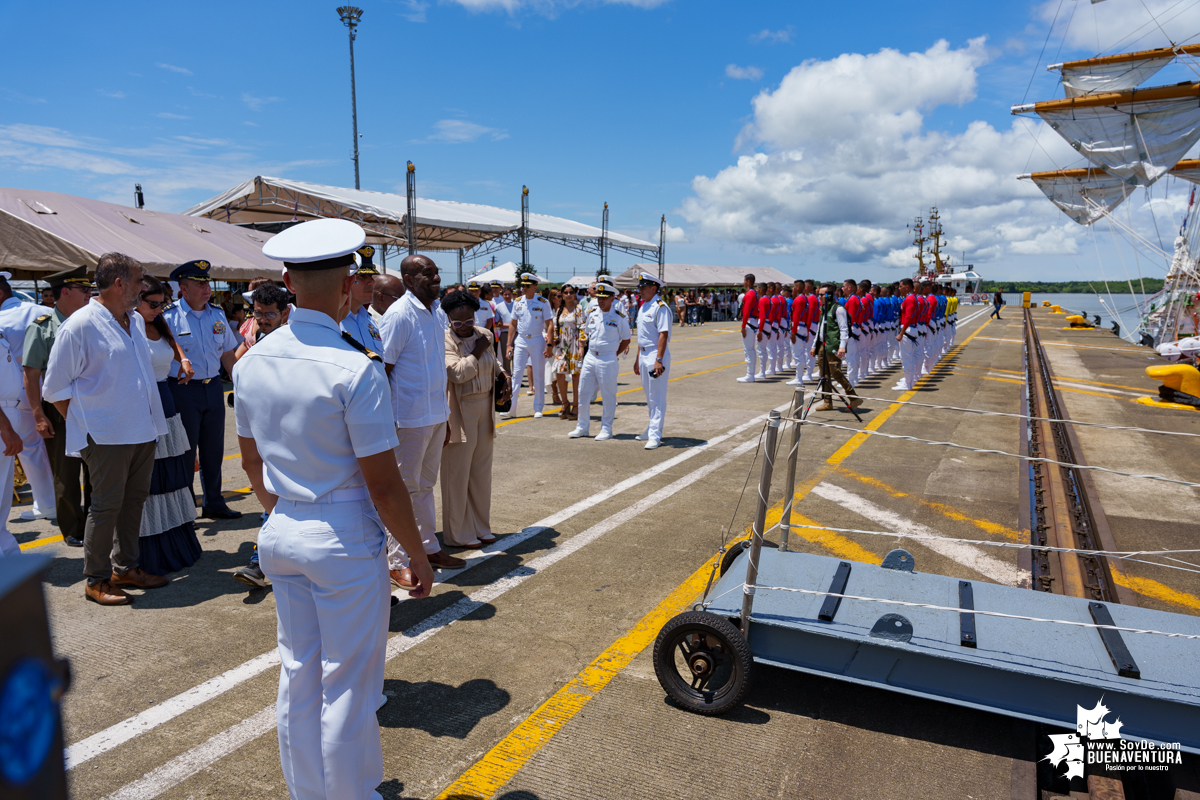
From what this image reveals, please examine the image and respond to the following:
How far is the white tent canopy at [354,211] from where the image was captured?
2000 cm

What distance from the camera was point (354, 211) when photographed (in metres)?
19.8

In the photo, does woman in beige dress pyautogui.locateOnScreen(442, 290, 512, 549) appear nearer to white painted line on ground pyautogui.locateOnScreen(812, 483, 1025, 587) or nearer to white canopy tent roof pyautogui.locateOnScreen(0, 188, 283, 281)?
white painted line on ground pyautogui.locateOnScreen(812, 483, 1025, 587)

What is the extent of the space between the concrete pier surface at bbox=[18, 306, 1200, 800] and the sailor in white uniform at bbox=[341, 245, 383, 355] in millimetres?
1644

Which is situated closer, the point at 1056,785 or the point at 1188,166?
the point at 1056,785

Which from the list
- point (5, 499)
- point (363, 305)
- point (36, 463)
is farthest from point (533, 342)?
point (5, 499)

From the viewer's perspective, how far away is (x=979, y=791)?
8.93 feet

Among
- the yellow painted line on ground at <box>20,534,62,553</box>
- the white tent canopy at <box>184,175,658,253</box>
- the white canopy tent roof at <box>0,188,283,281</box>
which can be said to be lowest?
the yellow painted line on ground at <box>20,534,62,553</box>

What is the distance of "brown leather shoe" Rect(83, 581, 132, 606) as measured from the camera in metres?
4.30

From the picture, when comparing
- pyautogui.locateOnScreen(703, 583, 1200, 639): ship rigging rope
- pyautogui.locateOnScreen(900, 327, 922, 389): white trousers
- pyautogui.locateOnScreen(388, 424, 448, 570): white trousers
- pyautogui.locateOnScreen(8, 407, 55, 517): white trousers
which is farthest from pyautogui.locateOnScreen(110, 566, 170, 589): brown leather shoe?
pyautogui.locateOnScreen(900, 327, 922, 389): white trousers

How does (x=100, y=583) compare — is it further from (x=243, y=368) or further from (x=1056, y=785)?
(x=1056, y=785)

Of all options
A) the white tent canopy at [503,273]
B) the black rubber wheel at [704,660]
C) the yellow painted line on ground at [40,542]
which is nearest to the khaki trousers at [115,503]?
the yellow painted line on ground at [40,542]

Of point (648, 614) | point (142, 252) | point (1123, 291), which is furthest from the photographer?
point (1123, 291)

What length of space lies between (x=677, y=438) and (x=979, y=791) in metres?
6.58

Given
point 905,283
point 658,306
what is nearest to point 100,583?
point 658,306
